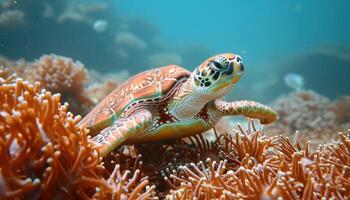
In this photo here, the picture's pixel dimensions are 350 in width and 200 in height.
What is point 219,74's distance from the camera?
9.37ft

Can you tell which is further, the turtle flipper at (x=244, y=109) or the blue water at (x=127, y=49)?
the blue water at (x=127, y=49)

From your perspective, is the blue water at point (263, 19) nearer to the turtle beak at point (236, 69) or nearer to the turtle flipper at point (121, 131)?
the turtle beak at point (236, 69)

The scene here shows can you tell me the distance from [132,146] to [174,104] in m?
0.72

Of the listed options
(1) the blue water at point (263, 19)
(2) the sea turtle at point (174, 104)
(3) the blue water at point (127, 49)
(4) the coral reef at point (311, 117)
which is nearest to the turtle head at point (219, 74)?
(2) the sea turtle at point (174, 104)

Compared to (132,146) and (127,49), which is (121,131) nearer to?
(132,146)

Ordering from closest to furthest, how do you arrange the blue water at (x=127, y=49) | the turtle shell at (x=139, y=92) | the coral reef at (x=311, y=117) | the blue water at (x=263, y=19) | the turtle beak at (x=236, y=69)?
the turtle beak at (x=236, y=69) < the turtle shell at (x=139, y=92) < the coral reef at (x=311, y=117) < the blue water at (x=127, y=49) < the blue water at (x=263, y=19)

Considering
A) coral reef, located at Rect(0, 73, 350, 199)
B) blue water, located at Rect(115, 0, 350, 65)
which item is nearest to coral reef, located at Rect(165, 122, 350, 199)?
coral reef, located at Rect(0, 73, 350, 199)

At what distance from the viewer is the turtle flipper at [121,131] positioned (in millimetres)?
2318

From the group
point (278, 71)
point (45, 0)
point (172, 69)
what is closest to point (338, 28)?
point (278, 71)

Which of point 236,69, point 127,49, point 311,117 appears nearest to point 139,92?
point 236,69

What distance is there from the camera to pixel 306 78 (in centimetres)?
2342

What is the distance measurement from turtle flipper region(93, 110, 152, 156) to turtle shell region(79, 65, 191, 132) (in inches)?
11.8

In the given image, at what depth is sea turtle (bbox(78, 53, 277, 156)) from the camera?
284 cm

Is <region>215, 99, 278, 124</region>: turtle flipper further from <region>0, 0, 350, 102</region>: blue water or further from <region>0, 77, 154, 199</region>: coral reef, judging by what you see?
<region>0, 0, 350, 102</region>: blue water
